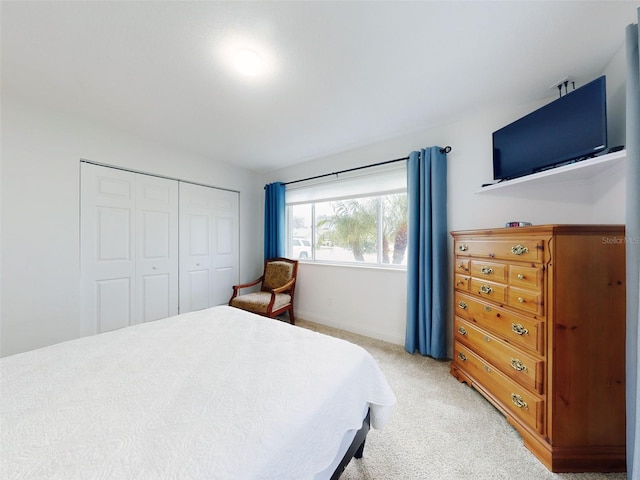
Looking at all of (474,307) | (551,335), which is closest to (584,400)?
(551,335)

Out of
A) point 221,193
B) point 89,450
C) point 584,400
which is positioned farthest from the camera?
point 221,193

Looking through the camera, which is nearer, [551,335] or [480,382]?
[551,335]

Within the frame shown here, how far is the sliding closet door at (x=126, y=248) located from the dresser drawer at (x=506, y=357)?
11.2 feet

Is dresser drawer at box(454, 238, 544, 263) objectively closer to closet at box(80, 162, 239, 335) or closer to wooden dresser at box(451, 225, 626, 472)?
wooden dresser at box(451, 225, 626, 472)

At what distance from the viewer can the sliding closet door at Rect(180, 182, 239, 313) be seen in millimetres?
3248

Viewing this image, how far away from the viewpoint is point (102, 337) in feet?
4.62

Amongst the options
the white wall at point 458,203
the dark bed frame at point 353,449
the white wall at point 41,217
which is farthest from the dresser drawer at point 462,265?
the white wall at point 41,217

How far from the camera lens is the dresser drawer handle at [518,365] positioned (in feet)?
4.72

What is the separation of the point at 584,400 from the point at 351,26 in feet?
8.08

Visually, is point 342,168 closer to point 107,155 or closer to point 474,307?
point 474,307

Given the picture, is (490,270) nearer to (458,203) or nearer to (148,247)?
(458,203)

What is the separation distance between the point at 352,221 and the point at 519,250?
2.00 m

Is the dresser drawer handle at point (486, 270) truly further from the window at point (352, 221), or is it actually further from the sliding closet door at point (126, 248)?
the sliding closet door at point (126, 248)

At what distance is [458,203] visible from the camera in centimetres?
243
